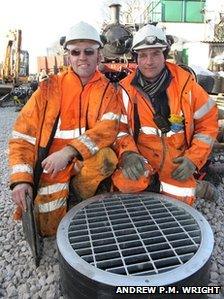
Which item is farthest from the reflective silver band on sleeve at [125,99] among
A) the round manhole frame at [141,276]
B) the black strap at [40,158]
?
the round manhole frame at [141,276]

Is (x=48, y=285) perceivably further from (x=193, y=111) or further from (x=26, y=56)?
(x=26, y=56)

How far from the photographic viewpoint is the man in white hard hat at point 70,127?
284 centimetres

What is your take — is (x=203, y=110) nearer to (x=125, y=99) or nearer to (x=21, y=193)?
(x=125, y=99)

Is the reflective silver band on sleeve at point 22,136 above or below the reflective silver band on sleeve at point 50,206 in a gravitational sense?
above

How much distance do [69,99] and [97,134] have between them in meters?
0.38

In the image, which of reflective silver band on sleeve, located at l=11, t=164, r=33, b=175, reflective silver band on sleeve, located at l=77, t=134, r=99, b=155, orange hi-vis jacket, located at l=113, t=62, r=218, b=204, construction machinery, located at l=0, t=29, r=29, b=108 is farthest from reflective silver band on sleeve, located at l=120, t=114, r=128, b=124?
construction machinery, located at l=0, t=29, r=29, b=108

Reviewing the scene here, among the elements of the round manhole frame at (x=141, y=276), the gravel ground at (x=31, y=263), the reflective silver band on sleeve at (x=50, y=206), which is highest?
the round manhole frame at (x=141, y=276)

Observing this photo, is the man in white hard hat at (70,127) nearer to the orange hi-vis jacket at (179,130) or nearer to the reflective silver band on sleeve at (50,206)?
the reflective silver band on sleeve at (50,206)

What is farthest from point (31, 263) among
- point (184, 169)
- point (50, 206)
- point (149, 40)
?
point (149, 40)

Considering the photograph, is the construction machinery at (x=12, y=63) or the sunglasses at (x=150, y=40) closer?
the sunglasses at (x=150, y=40)

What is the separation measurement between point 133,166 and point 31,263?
1060 mm

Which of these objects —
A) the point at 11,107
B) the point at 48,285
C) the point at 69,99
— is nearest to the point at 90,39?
the point at 69,99

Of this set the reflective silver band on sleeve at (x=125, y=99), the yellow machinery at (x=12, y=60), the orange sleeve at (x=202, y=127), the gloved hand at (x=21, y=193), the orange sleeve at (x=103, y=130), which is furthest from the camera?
the yellow machinery at (x=12, y=60)

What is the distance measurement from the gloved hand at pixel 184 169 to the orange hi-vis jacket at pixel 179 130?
0.29ft
